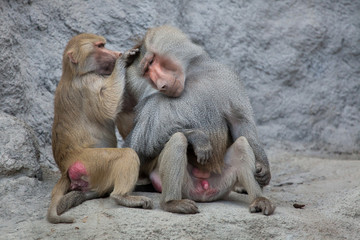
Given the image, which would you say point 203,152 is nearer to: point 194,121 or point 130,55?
point 194,121

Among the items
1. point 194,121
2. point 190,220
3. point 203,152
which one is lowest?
point 190,220

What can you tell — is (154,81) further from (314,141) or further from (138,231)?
(314,141)

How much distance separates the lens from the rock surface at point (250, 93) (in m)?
5.12

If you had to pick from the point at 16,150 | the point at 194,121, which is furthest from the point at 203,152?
the point at 16,150

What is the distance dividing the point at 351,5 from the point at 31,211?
516 centimetres

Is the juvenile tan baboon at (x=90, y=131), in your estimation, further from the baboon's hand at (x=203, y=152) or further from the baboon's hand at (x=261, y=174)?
the baboon's hand at (x=261, y=174)

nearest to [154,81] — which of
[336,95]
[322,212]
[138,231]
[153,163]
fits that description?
[153,163]

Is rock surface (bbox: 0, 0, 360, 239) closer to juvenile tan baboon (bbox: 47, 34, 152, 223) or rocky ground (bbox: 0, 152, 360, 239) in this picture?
rocky ground (bbox: 0, 152, 360, 239)

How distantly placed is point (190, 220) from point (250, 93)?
3.26m

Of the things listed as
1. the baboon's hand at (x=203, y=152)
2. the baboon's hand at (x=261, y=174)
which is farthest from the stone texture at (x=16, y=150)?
the baboon's hand at (x=261, y=174)

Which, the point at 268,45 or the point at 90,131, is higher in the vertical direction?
the point at 268,45

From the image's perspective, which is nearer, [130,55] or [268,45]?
[130,55]

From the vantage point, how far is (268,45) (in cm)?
802

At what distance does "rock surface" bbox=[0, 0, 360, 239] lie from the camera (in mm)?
5125
